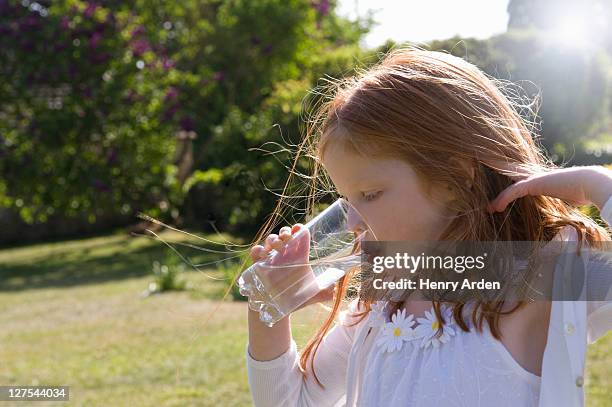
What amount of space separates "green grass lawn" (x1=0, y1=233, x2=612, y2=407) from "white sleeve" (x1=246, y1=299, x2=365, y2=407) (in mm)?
156

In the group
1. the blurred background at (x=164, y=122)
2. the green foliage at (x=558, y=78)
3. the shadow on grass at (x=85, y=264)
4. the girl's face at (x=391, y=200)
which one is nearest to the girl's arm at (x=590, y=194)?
the girl's face at (x=391, y=200)

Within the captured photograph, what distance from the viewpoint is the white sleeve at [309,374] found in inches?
75.7

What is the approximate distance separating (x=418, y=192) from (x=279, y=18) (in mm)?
14171

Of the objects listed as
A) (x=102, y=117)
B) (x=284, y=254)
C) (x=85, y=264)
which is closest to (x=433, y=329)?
(x=284, y=254)

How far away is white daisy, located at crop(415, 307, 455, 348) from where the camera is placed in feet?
5.54

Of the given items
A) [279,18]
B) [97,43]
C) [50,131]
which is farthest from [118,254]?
[279,18]

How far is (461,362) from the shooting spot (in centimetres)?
165

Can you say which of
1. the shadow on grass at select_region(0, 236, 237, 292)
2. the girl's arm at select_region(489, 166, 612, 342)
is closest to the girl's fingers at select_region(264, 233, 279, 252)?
the girl's arm at select_region(489, 166, 612, 342)

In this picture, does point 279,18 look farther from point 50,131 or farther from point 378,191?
point 378,191

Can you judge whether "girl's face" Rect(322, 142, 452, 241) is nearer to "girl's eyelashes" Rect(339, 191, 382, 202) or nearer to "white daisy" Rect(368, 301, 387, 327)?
"girl's eyelashes" Rect(339, 191, 382, 202)

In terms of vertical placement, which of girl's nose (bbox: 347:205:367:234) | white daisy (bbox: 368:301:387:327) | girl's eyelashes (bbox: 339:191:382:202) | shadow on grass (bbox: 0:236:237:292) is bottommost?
white daisy (bbox: 368:301:387:327)

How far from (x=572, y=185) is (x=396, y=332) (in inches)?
17.8

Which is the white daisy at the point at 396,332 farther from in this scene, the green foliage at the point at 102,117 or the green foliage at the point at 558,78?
the green foliage at the point at 102,117

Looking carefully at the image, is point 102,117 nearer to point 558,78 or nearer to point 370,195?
point 558,78
